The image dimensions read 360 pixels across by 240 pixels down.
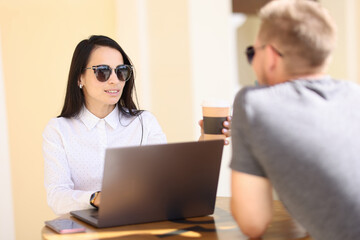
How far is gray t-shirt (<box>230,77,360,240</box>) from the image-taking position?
1461mm

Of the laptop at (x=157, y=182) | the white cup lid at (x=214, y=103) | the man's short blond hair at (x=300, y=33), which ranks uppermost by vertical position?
the man's short blond hair at (x=300, y=33)

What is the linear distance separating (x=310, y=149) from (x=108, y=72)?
1.67 metres

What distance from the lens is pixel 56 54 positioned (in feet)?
15.3

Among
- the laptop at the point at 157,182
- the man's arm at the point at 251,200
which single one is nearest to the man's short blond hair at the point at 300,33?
the man's arm at the point at 251,200

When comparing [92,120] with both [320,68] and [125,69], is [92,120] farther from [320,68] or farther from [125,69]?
[320,68]

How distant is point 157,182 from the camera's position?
1.88 meters

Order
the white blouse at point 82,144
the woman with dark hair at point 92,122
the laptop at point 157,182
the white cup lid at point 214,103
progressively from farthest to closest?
the woman with dark hair at point 92,122 < the white blouse at point 82,144 < the white cup lid at point 214,103 < the laptop at point 157,182

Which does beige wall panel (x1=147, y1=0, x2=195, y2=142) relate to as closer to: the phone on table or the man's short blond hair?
the phone on table

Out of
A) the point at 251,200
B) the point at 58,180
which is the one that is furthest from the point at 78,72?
the point at 251,200

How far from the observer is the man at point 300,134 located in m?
1.46

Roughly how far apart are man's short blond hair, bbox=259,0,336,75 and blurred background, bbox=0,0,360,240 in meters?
3.17

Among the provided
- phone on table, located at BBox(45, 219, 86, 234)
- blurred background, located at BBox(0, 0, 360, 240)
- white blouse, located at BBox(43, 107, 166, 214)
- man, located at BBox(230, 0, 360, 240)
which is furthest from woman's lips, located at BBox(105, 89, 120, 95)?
blurred background, located at BBox(0, 0, 360, 240)

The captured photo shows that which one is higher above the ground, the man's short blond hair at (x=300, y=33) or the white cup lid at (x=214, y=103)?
the man's short blond hair at (x=300, y=33)

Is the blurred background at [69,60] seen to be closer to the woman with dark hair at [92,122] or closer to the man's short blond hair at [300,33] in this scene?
the woman with dark hair at [92,122]
